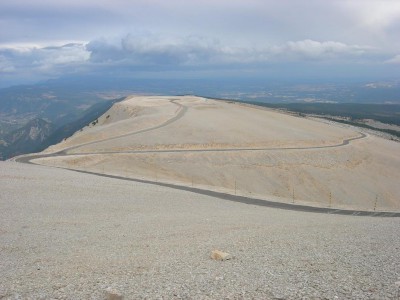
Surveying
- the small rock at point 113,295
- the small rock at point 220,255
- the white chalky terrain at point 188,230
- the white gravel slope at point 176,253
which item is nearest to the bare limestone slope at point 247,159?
the white chalky terrain at point 188,230

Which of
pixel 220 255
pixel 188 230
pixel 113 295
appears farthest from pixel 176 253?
pixel 113 295

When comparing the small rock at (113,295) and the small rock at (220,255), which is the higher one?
the small rock at (113,295)

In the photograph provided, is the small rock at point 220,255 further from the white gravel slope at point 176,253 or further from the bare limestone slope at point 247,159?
the bare limestone slope at point 247,159

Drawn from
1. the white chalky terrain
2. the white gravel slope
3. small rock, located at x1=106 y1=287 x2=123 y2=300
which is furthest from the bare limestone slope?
small rock, located at x1=106 y1=287 x2=123 y2=300

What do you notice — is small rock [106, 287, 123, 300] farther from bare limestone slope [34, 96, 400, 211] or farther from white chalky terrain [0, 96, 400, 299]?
bare limestone slope [34, 96, 400, 211]

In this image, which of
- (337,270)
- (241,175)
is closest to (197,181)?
(241,175)
